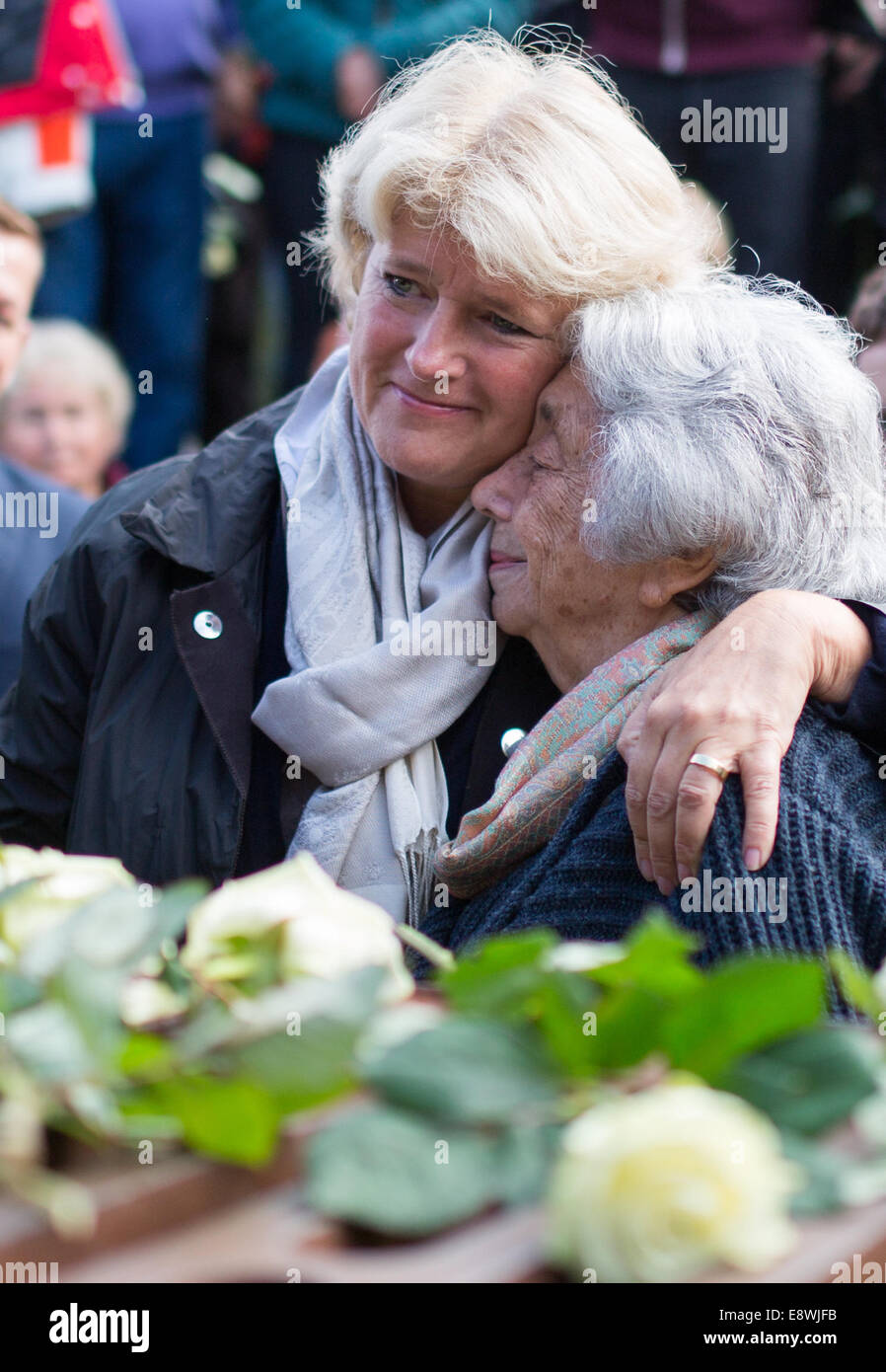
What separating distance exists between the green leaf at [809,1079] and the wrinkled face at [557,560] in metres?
1.34

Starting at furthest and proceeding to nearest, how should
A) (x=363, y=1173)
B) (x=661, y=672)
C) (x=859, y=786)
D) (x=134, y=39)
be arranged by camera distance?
(x=134, y=39)
(x=661, y=672)
(x=859, y=786)
(x=363, y=1173)

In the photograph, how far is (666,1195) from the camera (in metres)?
0.65

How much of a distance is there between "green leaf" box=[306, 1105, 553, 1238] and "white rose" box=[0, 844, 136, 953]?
254 mm

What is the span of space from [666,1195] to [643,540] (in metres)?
1.45

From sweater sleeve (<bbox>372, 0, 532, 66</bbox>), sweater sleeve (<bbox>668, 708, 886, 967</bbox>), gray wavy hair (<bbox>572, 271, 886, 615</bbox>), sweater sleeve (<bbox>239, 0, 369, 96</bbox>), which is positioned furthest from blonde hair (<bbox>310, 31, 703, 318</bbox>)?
sweater sleeve (<bbox>239, 0, 369, 96</bbox>)

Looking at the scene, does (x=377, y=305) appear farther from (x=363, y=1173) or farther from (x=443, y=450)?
(x=363, y=1173)

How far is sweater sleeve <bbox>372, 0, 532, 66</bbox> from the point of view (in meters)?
4.39

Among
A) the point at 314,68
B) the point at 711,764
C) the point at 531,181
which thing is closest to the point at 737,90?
the point at 314,68

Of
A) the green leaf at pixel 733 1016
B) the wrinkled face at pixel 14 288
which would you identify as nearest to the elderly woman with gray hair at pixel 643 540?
the green leaf at pixel 733 1016

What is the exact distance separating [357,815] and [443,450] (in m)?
0.55

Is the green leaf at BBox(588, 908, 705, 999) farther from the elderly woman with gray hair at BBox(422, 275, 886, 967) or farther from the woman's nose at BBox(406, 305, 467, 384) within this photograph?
the woman's nose at BBox(406, 305, 467, 384)

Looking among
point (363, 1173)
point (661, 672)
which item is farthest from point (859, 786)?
point (363, 1173)

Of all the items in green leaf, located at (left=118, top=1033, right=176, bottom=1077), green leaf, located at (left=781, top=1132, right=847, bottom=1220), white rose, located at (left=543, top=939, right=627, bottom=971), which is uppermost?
white rose, located at (left=543, top=939, right=627, bottom=971)
